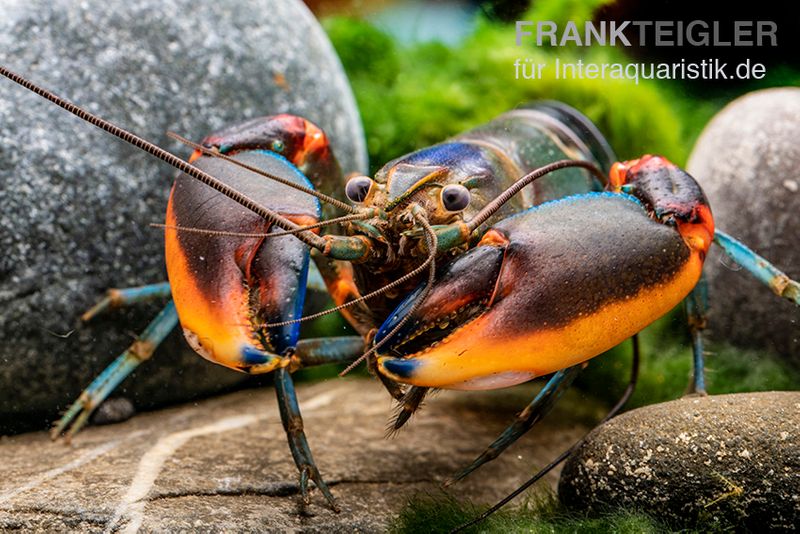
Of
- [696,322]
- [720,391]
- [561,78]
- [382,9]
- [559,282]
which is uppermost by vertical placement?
[382,9]

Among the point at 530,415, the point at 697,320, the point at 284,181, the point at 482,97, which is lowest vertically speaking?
the point at 530,415

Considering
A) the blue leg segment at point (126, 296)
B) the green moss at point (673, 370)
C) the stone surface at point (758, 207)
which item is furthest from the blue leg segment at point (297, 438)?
the stone surface at point (758, 207)

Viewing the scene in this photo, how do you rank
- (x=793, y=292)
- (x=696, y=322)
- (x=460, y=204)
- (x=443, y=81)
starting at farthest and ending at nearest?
(x=443, y=81)
(x=696, y=322)
(x=793, y=292)
(x=460, y=204)

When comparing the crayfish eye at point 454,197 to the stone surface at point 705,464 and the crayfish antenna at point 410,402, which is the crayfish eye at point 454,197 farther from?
the stone surface at point 705,464

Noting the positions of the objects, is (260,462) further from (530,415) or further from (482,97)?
(482,97)

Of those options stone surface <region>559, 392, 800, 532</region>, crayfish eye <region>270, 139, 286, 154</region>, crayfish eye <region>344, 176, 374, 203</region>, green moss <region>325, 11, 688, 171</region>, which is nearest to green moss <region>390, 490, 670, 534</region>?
stone surface <region>559, 392, 800, 532</region>

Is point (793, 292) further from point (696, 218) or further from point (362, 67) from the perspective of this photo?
point (362, 67)

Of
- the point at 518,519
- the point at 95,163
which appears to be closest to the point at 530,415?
the point at 518,519

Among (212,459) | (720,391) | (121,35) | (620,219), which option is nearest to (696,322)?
(720,391)
